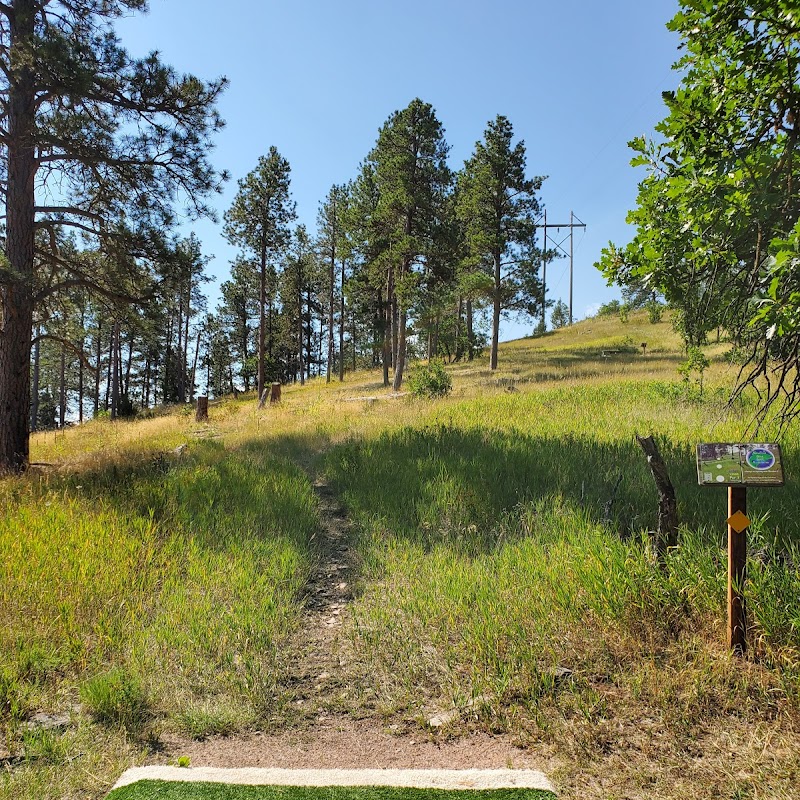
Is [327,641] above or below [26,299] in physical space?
below

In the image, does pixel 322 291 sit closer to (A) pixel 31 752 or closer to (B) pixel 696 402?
(B) pixel 696 402

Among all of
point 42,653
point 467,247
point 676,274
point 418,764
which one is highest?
point 467,247

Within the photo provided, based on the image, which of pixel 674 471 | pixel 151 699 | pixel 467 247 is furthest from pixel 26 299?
pixel 467 247

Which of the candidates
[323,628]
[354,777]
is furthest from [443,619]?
[354,777]

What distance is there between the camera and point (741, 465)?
3.05m

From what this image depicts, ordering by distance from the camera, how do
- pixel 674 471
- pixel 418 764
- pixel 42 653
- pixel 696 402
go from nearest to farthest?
pixel 418 764
pixel 42 653
pixel 674 471
pixel 696 402

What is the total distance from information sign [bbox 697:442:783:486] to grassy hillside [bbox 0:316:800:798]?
63cm

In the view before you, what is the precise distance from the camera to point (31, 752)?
273 cm

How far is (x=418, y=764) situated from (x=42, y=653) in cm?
272

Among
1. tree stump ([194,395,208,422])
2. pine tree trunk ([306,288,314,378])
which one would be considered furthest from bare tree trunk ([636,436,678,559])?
pine tree trunk ([306,288,314,378])

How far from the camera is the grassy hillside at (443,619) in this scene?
8.95ft

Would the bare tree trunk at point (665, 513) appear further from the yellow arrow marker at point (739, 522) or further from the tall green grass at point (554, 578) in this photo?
the yellow arrow marker at point (739, 522)

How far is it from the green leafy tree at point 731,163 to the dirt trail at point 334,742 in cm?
279

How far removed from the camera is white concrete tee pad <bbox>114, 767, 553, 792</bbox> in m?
2.47
